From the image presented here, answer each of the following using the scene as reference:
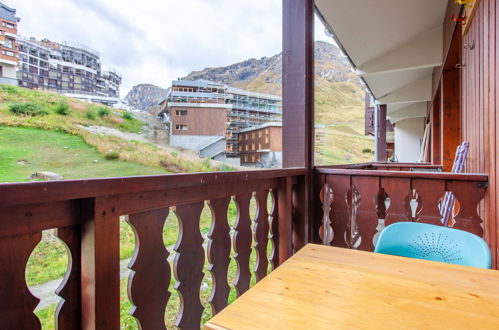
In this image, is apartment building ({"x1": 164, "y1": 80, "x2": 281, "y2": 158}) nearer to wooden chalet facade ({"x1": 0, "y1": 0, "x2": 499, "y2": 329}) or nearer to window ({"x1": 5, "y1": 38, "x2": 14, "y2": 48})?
wooden chalet facade ({"x1": 0, "y1": 0, "x2": 499, "y2": 329})

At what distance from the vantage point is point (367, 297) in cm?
64

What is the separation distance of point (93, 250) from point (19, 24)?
0.69m

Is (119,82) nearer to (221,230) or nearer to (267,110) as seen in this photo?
(221,230)

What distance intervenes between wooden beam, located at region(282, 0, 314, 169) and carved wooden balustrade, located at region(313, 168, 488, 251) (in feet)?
0.89

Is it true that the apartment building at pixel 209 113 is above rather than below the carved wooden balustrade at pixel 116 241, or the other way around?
above

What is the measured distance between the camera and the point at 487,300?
63 cm

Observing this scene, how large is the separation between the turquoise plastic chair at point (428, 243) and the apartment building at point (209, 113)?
0.76 meters

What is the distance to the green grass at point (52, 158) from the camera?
0.72m

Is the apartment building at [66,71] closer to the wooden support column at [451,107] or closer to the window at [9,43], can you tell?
the window at [9,43]

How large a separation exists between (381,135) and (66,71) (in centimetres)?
721

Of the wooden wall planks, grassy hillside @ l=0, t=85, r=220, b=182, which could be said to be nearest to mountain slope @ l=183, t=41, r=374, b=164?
grassy hillside @ l=0, t=85, r=220, b=182

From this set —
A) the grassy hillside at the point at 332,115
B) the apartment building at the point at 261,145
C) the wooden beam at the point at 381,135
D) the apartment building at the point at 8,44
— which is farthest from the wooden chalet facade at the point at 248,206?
the wooden beam at the point at 381,135

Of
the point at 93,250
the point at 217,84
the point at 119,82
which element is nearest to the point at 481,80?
the point at 217,84

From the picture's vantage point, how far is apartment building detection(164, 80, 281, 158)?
4.12ft
